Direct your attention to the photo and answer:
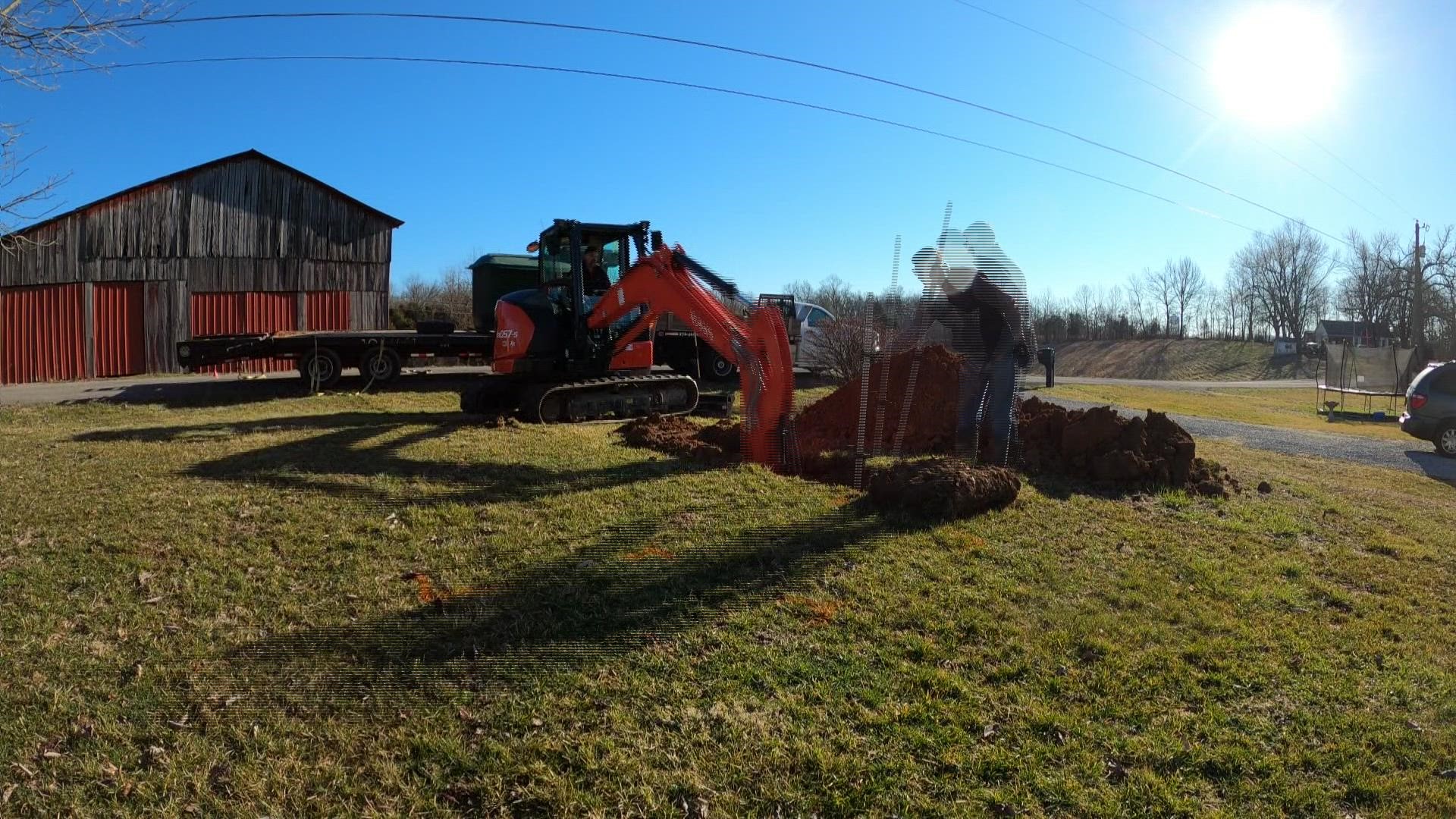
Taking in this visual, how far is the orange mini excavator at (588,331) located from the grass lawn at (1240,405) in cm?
1053

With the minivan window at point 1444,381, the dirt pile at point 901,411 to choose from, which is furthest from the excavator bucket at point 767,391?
the minivan window at point 1444,381

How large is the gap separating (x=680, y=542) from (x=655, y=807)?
110 inches

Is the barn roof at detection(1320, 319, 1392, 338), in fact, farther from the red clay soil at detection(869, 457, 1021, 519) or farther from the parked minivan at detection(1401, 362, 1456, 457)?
the red clay soil at detection(869, 457, 1021, 519)

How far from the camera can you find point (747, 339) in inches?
317

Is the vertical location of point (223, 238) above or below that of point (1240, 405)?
above

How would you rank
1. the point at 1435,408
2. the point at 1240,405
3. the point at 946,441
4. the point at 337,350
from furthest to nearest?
the point at 1240,405, the point at 337,350, the point at 1435,408, the point at 946,441

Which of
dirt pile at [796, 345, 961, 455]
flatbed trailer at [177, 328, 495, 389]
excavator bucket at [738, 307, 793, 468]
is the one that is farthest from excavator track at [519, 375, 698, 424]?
excavator bucket at [738, 307, 793, 468]

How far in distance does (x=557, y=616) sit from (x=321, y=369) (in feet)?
41.4

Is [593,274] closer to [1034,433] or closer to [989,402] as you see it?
[989,402]

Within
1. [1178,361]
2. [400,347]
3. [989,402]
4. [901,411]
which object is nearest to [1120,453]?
[989,402]

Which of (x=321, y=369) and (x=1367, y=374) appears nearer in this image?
(x=321, y=369)

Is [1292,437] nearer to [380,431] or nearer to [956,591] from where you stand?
[956,591]

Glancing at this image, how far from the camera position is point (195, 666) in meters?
3.69

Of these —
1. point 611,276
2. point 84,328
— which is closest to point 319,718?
point 611,276
